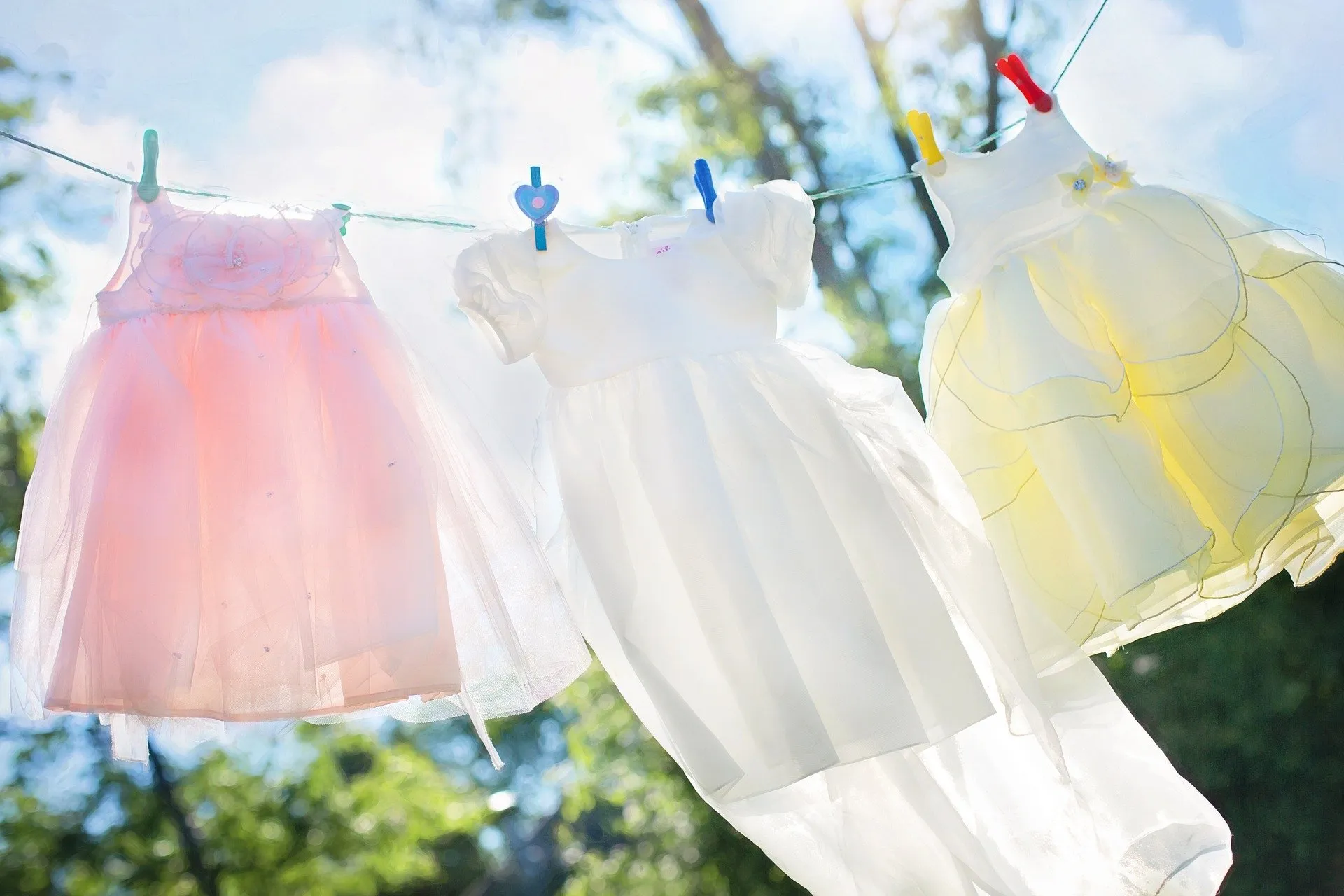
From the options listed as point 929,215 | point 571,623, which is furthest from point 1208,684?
point 571,623

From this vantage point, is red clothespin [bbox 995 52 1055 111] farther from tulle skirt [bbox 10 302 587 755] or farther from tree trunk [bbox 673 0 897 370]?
tree trunk [bbox 673 0 897 370]

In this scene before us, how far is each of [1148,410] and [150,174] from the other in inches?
50.1

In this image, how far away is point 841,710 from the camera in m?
1.12

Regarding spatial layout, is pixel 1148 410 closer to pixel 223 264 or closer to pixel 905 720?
pixel 905 720

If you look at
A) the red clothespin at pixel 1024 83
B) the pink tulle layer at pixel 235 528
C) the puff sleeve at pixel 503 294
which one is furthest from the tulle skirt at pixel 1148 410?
the pink tulle layer at pixel 235 528

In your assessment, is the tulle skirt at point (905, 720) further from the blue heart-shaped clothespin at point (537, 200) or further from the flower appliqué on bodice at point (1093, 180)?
the flower appliqué on bodice at point (1093, 180)

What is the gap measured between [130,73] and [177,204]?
189 cm

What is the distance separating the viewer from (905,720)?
1110 millimetres

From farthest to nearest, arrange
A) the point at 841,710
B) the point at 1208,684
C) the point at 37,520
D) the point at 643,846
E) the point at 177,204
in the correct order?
the point at 643,846 < the point at 1208,684 < the point at 177,204 < the point at 37,520 < the point at 841,710

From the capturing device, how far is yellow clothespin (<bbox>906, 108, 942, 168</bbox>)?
1435 millimetres

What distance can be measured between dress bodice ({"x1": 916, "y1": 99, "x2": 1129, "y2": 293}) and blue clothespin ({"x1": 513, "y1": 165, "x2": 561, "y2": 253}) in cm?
49

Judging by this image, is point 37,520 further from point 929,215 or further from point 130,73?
point 929,215

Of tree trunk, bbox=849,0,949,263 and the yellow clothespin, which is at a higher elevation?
tree trunk, bbox=849,0,949,263

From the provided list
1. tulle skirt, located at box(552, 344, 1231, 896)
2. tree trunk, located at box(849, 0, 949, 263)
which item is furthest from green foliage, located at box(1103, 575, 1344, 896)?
tulle skirt, located at box(552, 344, 1231, 896)
